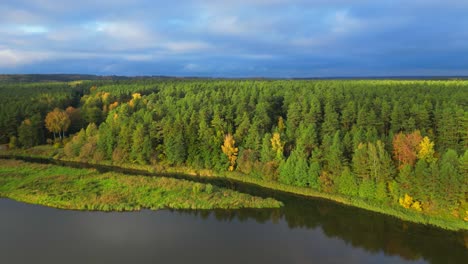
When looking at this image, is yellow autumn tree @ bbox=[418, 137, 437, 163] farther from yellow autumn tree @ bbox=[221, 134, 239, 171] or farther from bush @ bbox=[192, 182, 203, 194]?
bush @ bbox=[192, 182, 203, 194]

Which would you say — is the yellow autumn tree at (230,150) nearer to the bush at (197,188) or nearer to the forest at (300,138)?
the forest at (300,138)

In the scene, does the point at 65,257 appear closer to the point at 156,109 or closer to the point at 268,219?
the point at 268,219

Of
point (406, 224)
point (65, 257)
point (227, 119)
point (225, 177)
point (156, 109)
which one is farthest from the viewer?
point (156, 109)

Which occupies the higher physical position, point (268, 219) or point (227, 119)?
point (227, 119)

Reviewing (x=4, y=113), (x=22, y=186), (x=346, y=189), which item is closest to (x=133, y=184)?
(x=22, y=186)

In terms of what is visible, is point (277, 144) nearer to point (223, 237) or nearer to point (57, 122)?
point (223, 237)

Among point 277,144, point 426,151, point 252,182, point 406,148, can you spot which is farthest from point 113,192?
point 426,151
